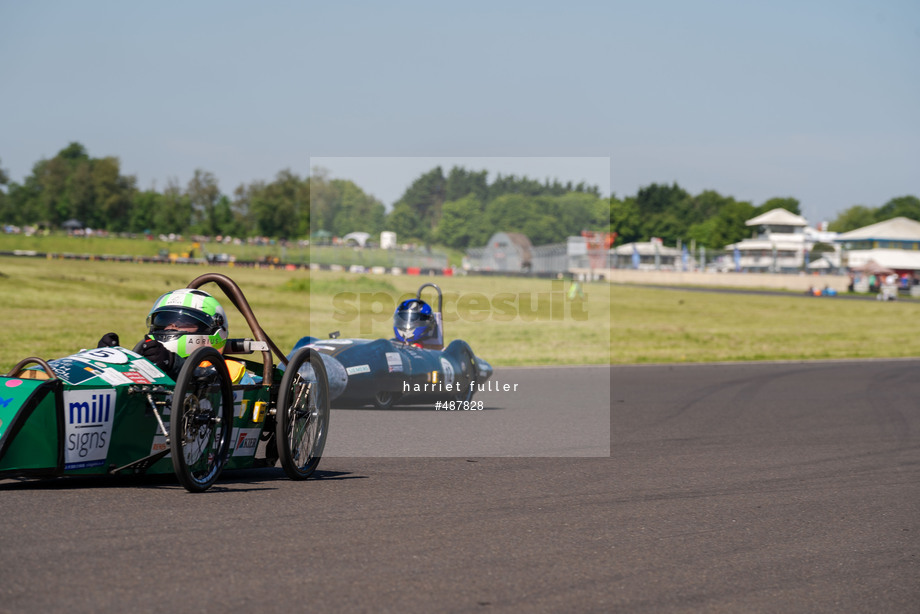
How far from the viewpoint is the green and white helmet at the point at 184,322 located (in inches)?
276

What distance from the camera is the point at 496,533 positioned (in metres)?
5.59

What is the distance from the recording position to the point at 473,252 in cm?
1783

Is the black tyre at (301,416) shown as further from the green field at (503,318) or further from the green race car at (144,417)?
the green field at (503,318)

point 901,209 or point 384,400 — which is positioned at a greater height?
point 901,209

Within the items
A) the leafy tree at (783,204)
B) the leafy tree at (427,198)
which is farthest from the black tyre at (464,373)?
the leafy tree at (783,204)

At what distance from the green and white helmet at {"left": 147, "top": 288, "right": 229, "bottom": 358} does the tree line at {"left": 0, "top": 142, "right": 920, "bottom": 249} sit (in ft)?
24.6

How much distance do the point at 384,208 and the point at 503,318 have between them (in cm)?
2458

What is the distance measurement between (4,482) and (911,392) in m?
14.6

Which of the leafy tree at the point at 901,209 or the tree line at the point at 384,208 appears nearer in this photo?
the tree line at the point at 384,208

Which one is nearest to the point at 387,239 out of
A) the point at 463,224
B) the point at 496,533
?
the point at 463,224

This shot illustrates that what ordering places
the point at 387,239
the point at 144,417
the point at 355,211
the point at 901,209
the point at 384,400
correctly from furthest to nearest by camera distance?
1. the point at 901,209
2. the point at 387,239
3. the point at 355,211
4. the point at 384,400
5. the point at 144,417

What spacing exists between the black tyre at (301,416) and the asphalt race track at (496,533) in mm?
211

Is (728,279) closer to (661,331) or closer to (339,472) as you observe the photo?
(661,331)

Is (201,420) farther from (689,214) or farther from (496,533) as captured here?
(689,214)
